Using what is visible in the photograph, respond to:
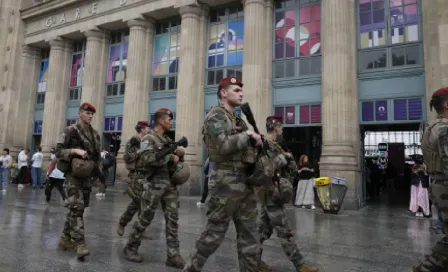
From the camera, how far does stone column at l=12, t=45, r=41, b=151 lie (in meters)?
20.9

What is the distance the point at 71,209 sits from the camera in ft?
15.4

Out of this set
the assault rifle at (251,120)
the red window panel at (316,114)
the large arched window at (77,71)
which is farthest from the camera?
the large arched window at (77,71)

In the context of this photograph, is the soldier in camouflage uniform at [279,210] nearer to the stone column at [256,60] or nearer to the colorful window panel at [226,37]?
the stone column at [256,60]

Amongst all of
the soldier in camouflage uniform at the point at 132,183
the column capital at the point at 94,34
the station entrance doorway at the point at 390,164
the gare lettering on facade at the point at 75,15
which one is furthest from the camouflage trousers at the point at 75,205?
the column capital at the point at 94,34

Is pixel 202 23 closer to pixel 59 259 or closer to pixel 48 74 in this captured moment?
pixel 48 74

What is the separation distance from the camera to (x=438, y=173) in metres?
3.42

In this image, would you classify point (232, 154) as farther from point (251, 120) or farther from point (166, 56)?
point (166, 56)

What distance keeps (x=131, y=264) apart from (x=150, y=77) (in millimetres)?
13703

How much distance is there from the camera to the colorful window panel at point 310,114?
1266 cm

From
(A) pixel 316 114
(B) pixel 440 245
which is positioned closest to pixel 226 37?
(A) pixel 316 114

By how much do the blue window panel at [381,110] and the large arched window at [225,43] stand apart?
5612 mm

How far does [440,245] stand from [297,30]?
11494 millimetres

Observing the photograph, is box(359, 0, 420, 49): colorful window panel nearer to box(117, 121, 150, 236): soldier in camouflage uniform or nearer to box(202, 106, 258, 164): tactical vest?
box(117, 121, 150, 236): soldier in camouflage uniform

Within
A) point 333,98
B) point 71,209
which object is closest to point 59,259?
point 71,209
